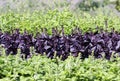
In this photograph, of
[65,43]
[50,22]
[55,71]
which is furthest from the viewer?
[50,22]

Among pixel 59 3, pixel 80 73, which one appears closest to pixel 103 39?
pixel 80 73

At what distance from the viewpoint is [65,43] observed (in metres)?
5.52

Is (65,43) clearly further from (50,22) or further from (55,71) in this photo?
(55,71)

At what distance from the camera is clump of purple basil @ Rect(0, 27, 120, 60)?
5488mm

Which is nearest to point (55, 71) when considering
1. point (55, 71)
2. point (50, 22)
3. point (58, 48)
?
point (55, 71)

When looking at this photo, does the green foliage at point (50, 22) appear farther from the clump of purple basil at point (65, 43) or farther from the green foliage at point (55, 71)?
the green foliage at point (55, 71)

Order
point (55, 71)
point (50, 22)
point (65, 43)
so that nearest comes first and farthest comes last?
1. point (55, 71)
2. point (65, 43)
3. point (50, 22)

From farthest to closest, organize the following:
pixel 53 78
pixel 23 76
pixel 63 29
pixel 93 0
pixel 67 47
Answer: pixel 93 0, pixel 63 29, pixel 67 47, pixel 23 76, pixel 53 78

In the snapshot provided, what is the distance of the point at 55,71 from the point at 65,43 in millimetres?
2001

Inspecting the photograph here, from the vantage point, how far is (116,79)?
3.52 meters

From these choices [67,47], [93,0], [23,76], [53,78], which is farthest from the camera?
[93,0]

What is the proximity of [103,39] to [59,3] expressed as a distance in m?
3.69

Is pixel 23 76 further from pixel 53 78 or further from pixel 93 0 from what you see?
pixel 93 0

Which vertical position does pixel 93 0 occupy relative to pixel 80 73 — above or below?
above
